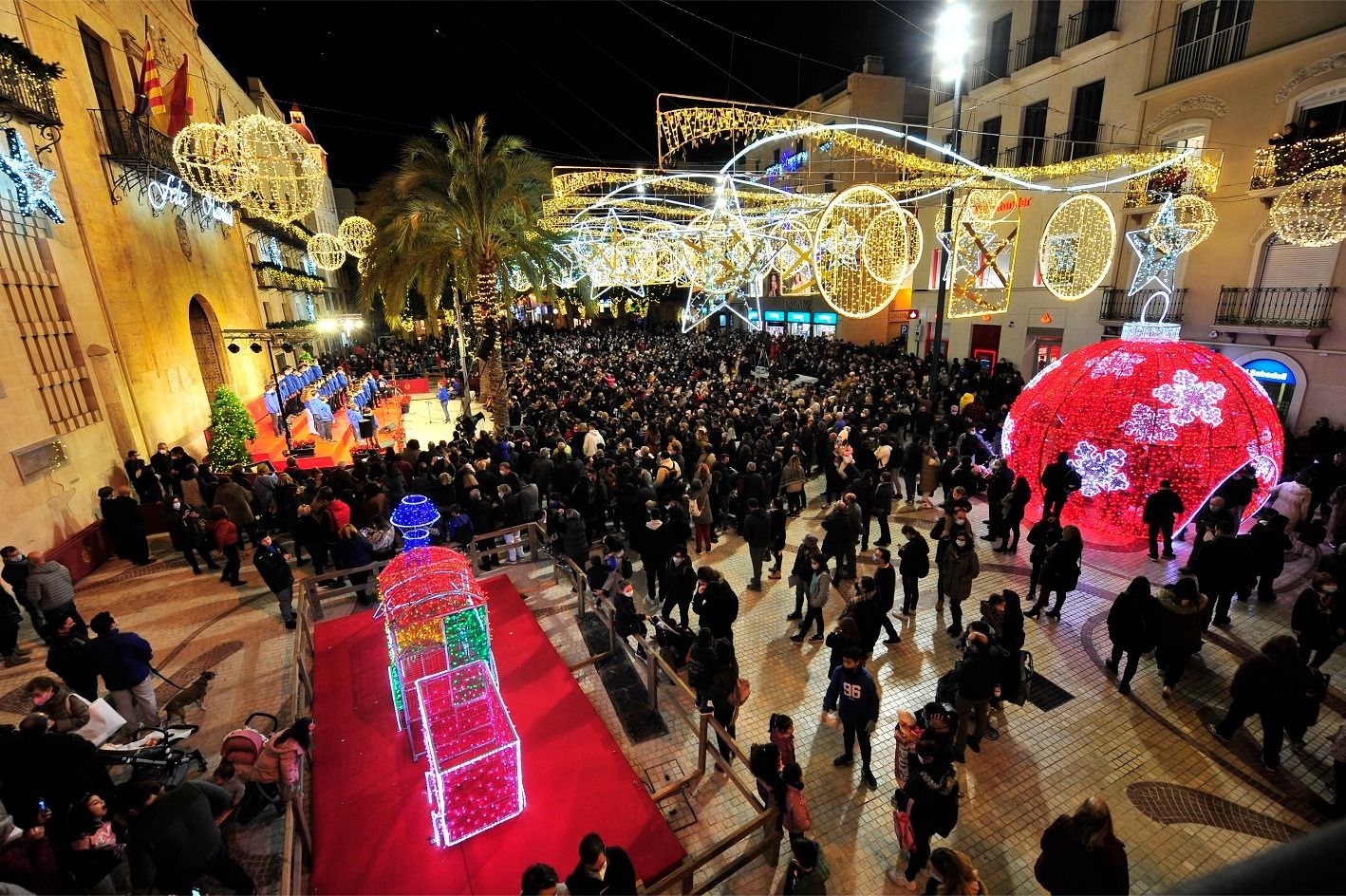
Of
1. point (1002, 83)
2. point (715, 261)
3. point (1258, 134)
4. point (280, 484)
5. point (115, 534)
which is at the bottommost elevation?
point (115, 534)

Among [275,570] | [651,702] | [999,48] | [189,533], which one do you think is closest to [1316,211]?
[651,702]

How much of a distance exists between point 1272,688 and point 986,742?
2565 millimetres

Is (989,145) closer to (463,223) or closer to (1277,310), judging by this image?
(1277,310)

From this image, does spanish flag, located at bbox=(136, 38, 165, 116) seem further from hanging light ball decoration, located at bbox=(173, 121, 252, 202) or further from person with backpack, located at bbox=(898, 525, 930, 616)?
person with backpack, located at bbox=(898, 525, 930, 616)

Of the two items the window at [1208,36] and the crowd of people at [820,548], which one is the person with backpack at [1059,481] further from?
the window at [1208,36]

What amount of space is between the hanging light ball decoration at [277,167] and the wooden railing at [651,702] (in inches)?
251

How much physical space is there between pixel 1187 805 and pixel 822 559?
4.08 metres

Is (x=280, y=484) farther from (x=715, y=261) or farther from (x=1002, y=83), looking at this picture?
(x=1002, y=83)

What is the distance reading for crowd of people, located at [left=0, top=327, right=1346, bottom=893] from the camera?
4957 millimetres

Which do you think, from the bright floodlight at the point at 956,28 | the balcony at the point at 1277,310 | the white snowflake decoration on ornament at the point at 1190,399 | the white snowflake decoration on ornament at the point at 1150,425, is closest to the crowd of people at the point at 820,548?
the white snowflake decoration on ornament at the point at 1150,425

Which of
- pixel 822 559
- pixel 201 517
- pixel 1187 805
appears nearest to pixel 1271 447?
pixel 1187 805

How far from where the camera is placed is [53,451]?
9969 millimetres

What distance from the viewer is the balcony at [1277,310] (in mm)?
13008

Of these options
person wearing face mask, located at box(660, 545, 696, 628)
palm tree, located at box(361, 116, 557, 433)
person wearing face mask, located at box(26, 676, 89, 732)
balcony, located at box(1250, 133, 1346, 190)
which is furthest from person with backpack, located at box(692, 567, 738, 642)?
balcony, located at box(1250, 133, 1346, 190)
